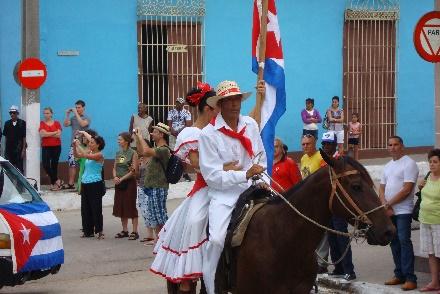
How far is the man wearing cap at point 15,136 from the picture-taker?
2028 cm

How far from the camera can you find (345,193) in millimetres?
7391

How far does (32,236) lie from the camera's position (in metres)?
10.9

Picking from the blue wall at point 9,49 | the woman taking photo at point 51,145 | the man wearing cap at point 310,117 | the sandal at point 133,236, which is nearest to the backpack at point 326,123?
the man wearing cap at point 310,117

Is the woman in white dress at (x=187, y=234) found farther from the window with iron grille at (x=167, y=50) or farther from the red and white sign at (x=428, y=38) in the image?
the window with iron grille at (x=167, y=50)

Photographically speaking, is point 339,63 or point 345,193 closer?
point 345,193

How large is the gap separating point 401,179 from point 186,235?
362 cm

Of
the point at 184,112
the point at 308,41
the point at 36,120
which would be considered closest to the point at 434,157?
the point at 36,120

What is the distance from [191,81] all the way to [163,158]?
29.1 ft

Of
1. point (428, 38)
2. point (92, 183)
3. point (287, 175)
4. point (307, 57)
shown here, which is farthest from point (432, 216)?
point (307, 57)

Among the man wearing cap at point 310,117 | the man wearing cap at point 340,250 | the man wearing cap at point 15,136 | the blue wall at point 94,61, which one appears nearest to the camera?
the man wearing cap at point 340,250

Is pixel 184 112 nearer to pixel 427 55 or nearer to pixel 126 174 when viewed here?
pixel 126 174

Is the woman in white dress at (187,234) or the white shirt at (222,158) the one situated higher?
the white shirt at (222,158)

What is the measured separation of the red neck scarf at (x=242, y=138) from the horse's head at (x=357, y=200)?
953 mm

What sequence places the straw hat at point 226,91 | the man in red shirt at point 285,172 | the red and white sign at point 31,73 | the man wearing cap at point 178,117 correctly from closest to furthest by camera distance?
the straw hat at point 226,91, the man in red shirt at point 285,172, the red and white sign at point 31,73, the man wearing cap at point 178,117
